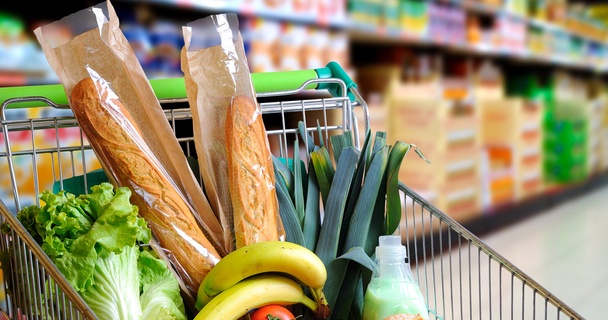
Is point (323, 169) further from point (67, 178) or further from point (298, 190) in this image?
point (67, 178)

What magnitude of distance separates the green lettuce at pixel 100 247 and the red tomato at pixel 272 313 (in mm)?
115

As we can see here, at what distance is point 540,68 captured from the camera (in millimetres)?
6992

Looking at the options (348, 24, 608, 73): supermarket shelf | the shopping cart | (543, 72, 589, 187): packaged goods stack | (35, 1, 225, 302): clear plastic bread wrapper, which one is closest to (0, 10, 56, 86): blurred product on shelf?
the shopping cart

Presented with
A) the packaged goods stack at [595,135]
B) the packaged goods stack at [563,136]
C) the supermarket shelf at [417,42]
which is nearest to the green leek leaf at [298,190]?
the supermarket shelf at [417,42]

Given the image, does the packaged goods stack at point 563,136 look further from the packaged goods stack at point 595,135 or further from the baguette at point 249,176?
the baguette at point 249,176

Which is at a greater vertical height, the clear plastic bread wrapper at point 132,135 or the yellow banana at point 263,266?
the clear plastic bread wrapper at point 132,135

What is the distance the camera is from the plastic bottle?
106cm

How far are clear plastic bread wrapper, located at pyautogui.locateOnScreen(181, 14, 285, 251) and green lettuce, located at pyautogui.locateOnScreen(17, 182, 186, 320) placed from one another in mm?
215

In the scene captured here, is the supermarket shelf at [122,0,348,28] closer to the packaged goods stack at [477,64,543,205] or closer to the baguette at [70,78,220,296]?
the baguette at [70,78,220,296]

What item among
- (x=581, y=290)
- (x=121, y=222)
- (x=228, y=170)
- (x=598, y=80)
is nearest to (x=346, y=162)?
(x=228, y=170)

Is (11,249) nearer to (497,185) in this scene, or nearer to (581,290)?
(581,290)

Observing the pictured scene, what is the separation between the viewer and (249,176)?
47.9 inches

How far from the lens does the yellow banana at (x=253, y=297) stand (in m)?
0.99

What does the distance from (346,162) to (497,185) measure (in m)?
4.00
